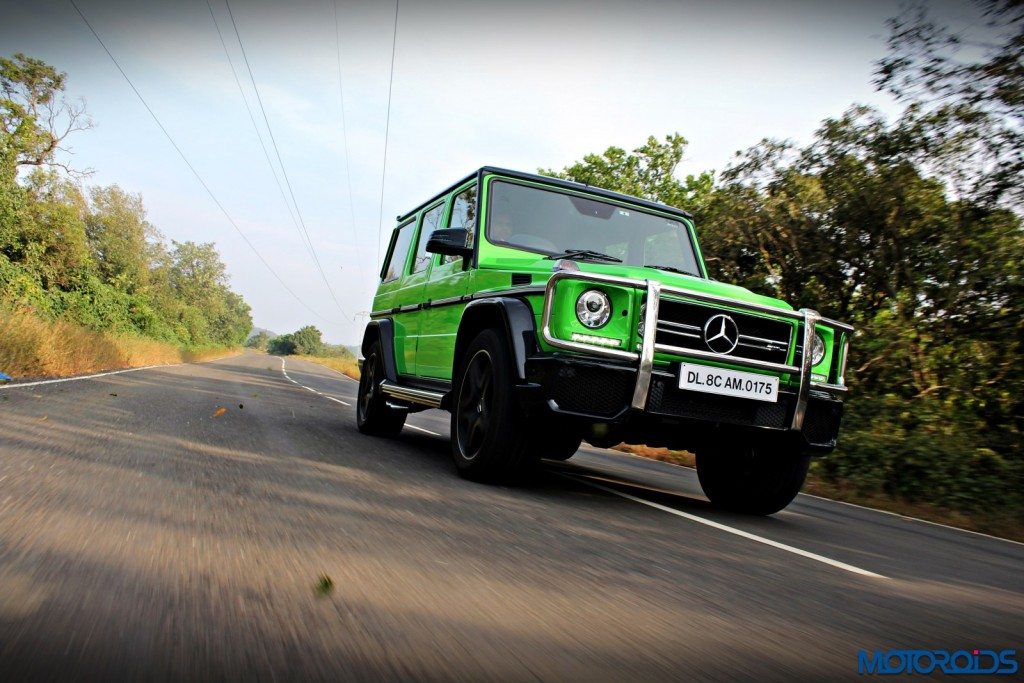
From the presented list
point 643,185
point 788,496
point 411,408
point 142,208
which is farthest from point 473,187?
point 142,208

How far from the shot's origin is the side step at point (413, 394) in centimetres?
598

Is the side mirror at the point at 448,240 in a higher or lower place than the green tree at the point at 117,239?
lower

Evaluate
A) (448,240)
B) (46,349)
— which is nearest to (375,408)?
(448,240)

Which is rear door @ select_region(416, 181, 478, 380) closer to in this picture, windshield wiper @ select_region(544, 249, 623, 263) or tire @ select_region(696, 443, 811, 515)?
windshield wiper @ select_region(544, 249, 623, 263)

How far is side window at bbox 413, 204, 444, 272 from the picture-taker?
730 centimetres

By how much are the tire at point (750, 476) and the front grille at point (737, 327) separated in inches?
24.3

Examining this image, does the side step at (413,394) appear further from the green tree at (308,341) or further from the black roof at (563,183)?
the green tree at (308,341)

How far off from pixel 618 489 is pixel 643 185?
2373 cm

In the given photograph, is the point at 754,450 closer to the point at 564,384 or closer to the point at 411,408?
the point at 564,384

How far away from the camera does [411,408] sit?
23.6 feet

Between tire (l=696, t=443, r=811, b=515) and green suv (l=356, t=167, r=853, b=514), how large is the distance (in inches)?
0.4

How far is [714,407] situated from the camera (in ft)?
14.9

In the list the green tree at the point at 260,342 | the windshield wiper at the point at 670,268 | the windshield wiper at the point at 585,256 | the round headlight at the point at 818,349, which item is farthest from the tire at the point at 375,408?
the green tree at the point at 260,342

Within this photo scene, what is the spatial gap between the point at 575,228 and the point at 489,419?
2.04 metres
